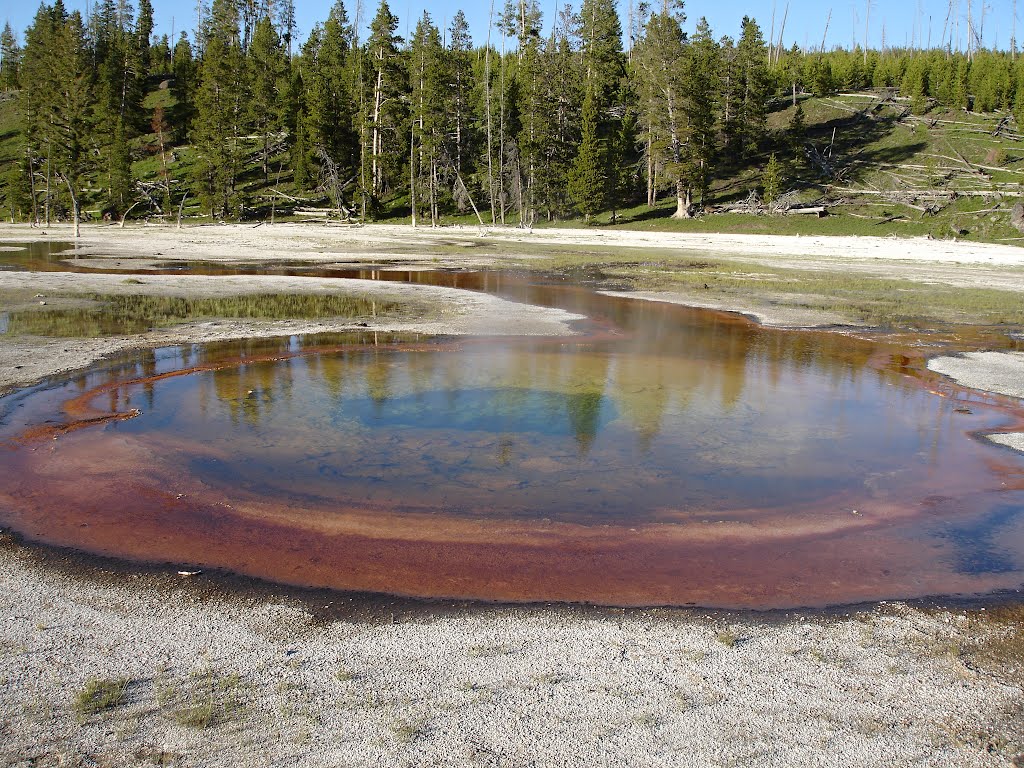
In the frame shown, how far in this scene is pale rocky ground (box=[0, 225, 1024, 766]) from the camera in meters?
4.12

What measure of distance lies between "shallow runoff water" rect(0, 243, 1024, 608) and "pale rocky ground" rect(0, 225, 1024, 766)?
0.50 meters

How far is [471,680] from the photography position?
15.5ft

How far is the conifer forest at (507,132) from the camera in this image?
181 ft

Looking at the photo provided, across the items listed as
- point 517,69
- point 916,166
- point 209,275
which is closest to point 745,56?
point 916,166

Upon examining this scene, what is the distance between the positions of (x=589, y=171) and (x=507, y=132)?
474 inches

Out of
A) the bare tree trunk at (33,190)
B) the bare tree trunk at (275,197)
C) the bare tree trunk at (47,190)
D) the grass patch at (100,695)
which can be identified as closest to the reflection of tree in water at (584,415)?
the grass patch at (100,695)

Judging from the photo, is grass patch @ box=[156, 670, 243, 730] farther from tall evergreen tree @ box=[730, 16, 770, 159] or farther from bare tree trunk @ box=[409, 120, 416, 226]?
tall evergreen tree @ box=[730, 16, 770, 159]

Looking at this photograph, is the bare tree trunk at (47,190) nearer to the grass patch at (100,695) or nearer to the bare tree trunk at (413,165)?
the bare tree trunk at (413,165)

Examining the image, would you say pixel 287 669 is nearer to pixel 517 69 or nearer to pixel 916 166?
pixel 916 166

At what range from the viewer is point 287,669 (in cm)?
480

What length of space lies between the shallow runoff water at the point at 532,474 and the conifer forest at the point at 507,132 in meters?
41.9

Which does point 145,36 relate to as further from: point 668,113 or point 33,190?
point 668,113

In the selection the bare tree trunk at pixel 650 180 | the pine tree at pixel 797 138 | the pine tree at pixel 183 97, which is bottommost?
the bare tree trunk at pixel 650 180

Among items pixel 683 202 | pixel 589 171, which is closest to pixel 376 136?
pixel 589 171
